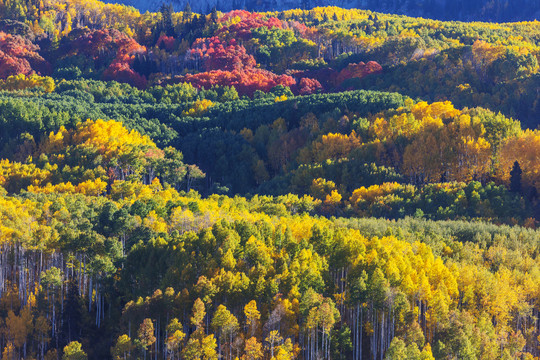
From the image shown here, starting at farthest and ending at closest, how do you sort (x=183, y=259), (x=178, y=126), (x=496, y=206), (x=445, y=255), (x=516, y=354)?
1. (x=178, y=126)
2. (x=496, y=206)
3. (x=445, y=255)
4. (x=183, y=259)
5. (x=516, y=354)

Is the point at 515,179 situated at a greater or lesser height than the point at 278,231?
greater

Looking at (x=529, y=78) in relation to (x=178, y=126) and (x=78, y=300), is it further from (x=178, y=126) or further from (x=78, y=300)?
(x=78, y=300)

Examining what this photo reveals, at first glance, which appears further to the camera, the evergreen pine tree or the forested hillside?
the evergreen pine tree

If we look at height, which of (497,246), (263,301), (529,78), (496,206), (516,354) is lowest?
(516,354)

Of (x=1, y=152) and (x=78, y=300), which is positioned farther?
(x=1, y=152)

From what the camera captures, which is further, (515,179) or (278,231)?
(515,179)

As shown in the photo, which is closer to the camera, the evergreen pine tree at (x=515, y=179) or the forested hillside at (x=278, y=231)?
the forested hillside at (x=278, y=231)

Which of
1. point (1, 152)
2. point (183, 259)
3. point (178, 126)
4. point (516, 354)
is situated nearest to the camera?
point (516, 354)

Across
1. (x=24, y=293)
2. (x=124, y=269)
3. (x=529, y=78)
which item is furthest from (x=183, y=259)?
(x=529, y=78)
